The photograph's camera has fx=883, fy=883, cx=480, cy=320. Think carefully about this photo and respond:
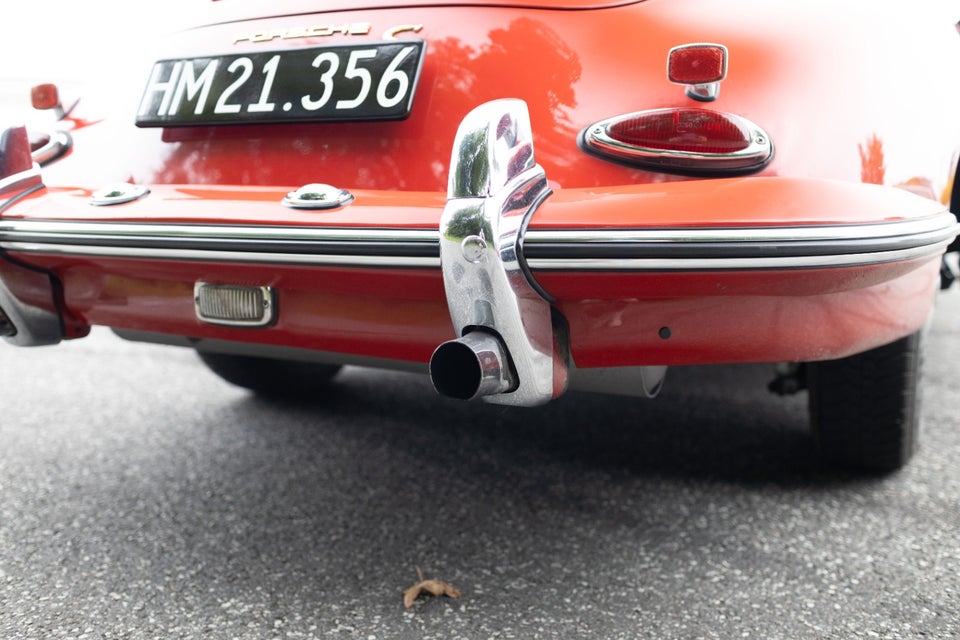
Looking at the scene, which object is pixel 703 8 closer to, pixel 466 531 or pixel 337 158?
pixel 337 158

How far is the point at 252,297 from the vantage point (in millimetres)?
1828

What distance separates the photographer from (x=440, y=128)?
1.76 metres

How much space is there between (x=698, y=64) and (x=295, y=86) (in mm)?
826

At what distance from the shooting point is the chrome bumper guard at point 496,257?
1439mm

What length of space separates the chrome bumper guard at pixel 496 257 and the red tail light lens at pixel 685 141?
17 cm

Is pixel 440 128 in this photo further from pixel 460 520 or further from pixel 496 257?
pixel 460 520

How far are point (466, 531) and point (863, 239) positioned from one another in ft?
3.70

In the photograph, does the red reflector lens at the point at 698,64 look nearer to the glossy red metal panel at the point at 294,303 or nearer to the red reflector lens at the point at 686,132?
the red reflector lens at the point at 686,132

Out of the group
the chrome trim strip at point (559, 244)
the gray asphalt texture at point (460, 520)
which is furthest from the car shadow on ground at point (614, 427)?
the chrome trim strip at point (559, 244)

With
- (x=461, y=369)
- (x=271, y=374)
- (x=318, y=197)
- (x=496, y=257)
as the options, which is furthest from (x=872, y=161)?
(x=271, y=374)

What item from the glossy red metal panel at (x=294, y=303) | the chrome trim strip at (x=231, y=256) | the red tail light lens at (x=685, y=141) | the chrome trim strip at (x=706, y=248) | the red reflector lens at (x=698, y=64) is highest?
the red reflector lens at (x=698, y=64)

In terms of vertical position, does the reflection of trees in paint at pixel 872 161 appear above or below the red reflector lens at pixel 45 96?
below

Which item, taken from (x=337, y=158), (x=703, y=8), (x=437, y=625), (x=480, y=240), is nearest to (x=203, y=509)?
(x=437, y=625)

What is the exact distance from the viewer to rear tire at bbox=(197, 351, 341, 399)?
3.04 metres
